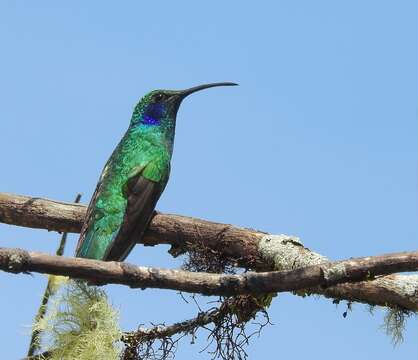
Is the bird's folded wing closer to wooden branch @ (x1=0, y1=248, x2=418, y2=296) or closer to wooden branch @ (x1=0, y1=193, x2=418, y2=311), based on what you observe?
wooden branch @ (x1=0, y1=193, x2=418, y2=311)

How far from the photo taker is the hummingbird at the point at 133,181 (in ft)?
18.0

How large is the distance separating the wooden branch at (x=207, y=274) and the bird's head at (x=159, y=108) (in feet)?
11.2

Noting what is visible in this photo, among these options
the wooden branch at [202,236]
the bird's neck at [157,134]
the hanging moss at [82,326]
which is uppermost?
the bird's neck at [157,134]

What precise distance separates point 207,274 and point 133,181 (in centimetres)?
286

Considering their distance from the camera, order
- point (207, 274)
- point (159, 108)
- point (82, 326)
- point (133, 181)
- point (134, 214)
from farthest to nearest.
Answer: point (159, 108) → point (133, 181) → point (134, 214) → point (82, 326) → point (207, 274)

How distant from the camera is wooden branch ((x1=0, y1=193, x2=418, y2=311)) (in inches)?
202

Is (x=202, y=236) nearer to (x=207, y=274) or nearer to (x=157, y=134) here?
(x=157, y=134)

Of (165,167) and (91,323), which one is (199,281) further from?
(165,167)

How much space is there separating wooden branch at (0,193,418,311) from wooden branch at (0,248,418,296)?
157cm

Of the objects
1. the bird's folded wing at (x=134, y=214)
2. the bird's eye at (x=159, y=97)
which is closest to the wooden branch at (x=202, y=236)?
the bird's folded wing at (x=134, y=214)

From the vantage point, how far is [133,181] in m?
5.96

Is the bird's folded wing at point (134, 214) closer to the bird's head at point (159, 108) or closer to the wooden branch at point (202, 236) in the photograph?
the wooden branch at point (202, 236)

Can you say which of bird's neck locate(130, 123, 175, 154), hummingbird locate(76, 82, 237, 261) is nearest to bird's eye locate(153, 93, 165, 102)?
hummingbird locate(76, 82, 237, 261)

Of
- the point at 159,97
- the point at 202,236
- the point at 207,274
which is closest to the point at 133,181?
the point at 202,236
